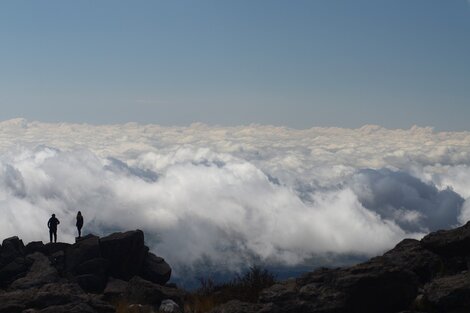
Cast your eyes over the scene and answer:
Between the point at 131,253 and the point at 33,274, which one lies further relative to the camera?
the point at 131,253

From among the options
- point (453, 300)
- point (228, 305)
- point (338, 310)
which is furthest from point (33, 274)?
point (453, 300)

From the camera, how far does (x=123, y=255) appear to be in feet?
117

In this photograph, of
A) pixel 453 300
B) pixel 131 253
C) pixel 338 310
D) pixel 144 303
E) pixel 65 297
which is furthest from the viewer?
pixel 131 253

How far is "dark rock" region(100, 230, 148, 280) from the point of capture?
35.3m

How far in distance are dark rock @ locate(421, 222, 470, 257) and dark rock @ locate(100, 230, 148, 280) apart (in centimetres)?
2410

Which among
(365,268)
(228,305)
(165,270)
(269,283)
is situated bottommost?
(165,270)

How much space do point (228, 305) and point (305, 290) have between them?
211 cm

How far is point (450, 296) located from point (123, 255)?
27565 mm

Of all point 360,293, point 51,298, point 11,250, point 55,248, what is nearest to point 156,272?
point 55,248

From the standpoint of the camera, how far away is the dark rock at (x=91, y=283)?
32094 millimetres

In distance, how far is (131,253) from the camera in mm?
35812

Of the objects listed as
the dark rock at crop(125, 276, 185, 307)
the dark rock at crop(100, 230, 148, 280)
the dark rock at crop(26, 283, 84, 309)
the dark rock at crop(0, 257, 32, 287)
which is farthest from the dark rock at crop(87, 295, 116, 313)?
the dark rock at crop(100, 230, 148, 280)

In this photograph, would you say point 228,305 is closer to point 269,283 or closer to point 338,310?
point 338,310

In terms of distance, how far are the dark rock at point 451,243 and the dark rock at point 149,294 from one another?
11.6m
